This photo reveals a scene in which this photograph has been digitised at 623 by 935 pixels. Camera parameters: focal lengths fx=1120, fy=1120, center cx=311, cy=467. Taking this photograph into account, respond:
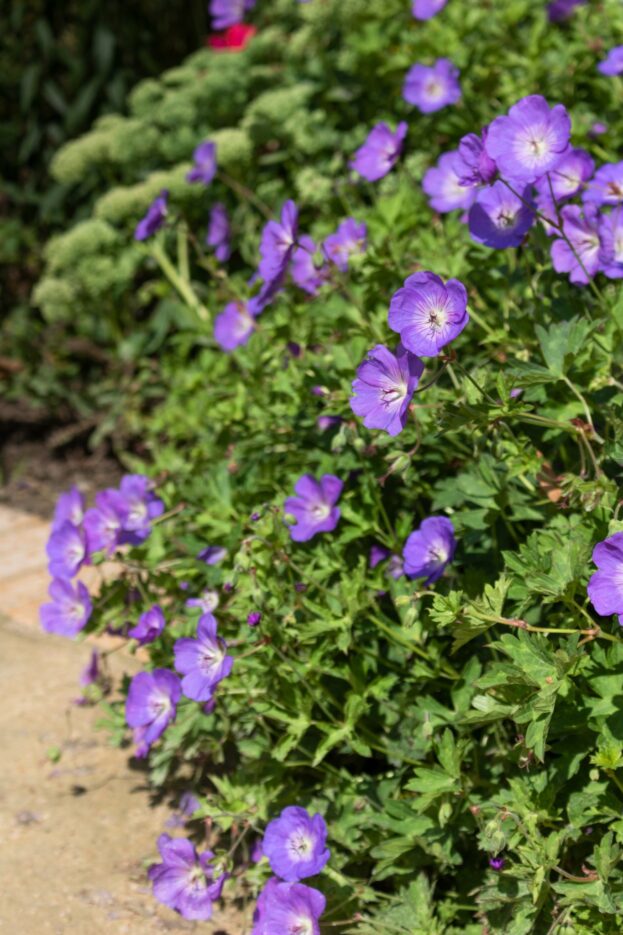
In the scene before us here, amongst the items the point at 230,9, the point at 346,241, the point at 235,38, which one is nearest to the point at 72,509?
the point at 346,241

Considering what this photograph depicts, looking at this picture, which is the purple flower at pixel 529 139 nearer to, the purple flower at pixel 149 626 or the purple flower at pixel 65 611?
the purple flower at pixel 149 626

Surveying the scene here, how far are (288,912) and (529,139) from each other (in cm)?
128

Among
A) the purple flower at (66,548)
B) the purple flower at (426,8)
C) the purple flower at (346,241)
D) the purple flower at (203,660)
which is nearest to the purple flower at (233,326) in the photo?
the purple flower at (346,241)

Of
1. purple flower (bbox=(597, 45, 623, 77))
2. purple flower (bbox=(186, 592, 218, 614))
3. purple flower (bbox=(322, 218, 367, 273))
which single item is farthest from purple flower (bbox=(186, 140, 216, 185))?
purple flower (bbox=(186, 592, 218, 614))

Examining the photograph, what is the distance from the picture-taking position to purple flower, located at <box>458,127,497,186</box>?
175cm

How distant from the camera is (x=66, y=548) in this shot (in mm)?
2350

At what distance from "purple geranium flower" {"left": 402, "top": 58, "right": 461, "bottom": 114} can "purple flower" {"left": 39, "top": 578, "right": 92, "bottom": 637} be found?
1523 mm

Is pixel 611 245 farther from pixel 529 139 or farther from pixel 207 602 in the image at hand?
pixel 207 602

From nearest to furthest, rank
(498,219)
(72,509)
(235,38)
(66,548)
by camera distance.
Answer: (498,219)
(66,548)
(72,509)
(235,38)

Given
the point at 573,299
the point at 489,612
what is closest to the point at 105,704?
the point at 489,612

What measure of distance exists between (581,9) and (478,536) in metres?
1.85

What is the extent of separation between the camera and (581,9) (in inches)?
122

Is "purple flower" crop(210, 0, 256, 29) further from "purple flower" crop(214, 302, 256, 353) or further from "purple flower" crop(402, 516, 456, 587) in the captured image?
"purple flower" crop(402, 516, 456, 587)

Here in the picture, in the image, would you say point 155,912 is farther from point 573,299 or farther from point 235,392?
point 573,299
